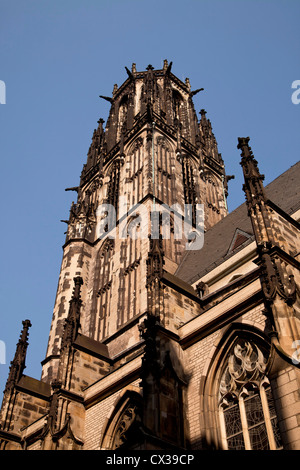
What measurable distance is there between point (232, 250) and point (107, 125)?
1616cm

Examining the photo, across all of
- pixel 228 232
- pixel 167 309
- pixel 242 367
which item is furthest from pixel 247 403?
pixel 228 232

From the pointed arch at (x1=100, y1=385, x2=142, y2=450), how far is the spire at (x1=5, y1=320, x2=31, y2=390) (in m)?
5.25

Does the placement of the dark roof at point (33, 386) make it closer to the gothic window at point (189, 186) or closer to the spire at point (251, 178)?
the gothic window at point (189, 186)

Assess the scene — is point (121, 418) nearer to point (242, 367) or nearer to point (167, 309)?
point (167, 309)

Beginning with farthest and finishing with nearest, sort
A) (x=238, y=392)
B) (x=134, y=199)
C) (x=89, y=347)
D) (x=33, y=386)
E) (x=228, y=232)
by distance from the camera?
1. (x=134, y=199)
2. (x=228, y=232)
3. (x=33, y=386)
4. (x=89, y=347)
5. (x=238, y=392)

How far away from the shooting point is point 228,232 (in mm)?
18203

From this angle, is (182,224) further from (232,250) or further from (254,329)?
(254,329)

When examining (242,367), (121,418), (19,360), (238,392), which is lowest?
(238,392)

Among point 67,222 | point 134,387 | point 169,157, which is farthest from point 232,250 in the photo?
point 67,222

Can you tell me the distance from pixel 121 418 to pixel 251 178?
5.97 meters

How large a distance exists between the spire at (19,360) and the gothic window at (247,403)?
8606 millimetres

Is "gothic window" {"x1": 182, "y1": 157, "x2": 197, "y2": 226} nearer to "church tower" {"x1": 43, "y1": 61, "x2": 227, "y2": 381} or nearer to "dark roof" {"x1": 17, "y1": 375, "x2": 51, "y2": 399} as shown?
"church tower" {"x1": 43, "y1": 61, "x2": 227, "y2": 381}

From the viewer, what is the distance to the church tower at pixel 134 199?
18031mm

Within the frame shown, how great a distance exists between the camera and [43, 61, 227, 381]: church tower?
1803cm
